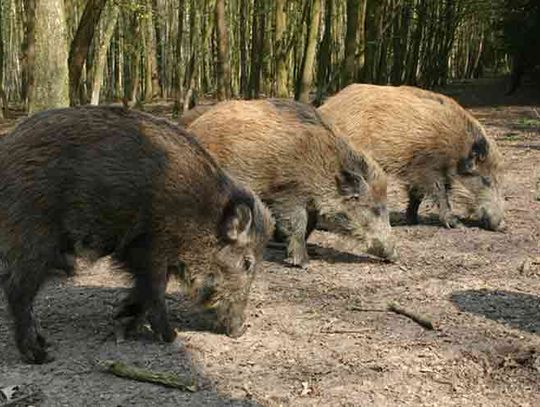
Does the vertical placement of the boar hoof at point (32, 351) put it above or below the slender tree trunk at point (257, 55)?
below

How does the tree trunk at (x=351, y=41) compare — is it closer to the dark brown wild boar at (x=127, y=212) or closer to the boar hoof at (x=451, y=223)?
the boar hoof at (x=451, y=223)

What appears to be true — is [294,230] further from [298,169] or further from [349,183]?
[349,183]

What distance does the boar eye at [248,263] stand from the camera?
505 cm

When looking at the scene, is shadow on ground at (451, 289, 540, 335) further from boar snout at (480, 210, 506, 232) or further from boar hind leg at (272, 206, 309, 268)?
boar snout at (480, 210, 506, 232)

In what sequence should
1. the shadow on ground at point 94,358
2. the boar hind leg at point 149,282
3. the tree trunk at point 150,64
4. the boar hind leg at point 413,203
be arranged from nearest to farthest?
the shadow on ground at point 94,358 < the boar hind leg at point 149,282 < the boar hind leg at point 413,203 < the tree trunk at point 150,64

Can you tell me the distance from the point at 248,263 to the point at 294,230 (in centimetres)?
185

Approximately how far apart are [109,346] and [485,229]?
509 cm

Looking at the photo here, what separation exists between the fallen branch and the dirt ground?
44mm

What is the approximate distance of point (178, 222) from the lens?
4676 millimetres

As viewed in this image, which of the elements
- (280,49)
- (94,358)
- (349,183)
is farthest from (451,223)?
(280,49)

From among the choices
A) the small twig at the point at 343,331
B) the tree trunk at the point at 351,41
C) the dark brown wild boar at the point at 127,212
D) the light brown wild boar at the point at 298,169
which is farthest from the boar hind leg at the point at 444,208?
the tree trunk at the point at 351,41

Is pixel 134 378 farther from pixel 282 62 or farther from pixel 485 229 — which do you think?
pixel 282 62

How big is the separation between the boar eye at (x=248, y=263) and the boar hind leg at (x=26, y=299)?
1.25 meters

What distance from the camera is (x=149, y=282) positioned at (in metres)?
4.66
